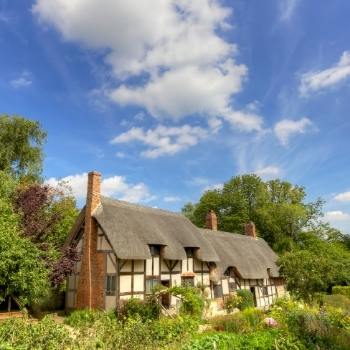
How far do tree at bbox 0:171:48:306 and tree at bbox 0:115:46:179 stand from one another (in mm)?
11479

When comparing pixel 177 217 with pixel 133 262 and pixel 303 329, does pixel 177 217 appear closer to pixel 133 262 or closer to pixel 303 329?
pixel 133 262

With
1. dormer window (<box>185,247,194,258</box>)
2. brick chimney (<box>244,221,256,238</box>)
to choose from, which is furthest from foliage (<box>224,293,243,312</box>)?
brick chimney (<box>244,221,256,238</box>)

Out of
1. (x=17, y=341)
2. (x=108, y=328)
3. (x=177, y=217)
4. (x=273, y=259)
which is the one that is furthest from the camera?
(x=273, y=259)

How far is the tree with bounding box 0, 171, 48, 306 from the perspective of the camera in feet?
46.6

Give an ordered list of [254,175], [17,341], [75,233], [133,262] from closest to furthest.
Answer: [17,341] → [133,262] → [75,233] → [254,175]

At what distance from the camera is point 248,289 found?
2684 cm

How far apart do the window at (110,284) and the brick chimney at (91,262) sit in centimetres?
24

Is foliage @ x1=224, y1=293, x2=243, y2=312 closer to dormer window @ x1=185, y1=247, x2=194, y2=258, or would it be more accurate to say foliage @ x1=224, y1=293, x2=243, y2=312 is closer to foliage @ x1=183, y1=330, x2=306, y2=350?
dormer window @ x1=185, y1=247, x2=194, y2=258

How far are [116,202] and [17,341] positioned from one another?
14717 mm

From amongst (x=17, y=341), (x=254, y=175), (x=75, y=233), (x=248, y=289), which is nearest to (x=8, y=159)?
(x=75, y=233)

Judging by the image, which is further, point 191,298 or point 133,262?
point 133,262

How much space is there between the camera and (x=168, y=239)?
20.9 m

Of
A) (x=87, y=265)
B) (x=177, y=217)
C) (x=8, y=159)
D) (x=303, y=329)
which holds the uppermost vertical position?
(x=8, y=159)

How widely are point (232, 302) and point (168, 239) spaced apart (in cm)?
697
